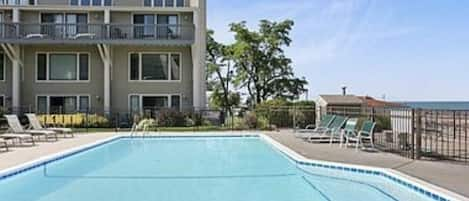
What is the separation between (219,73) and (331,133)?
19.9m

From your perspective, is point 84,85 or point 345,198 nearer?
point 345,198

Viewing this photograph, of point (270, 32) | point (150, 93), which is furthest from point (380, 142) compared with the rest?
point (270, 32)

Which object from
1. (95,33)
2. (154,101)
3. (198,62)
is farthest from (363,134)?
(95,33)

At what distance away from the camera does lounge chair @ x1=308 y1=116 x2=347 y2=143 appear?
52.4 ft

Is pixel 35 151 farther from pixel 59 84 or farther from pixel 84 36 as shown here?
pixel 59 84

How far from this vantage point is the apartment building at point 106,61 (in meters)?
27.2

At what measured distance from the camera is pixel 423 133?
14.3 m

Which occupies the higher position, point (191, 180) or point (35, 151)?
point (35, 151)

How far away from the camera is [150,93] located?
2798 cm

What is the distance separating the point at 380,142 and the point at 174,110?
1189 centimetres

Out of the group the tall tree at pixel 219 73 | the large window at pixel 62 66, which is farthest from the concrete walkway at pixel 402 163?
the tall tree at pixel 219 73

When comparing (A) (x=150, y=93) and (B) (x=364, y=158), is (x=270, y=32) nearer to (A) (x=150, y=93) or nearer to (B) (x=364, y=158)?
(A) (x=150, y=93)

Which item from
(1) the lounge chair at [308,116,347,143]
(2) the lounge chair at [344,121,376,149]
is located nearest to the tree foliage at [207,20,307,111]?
(1) the lounge chair at [308,116,347,143]

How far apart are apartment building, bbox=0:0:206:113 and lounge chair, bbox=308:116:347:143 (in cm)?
1074
